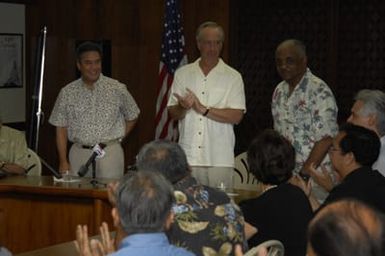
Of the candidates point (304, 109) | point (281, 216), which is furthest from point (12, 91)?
point (281, 216)

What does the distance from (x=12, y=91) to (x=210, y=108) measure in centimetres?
342

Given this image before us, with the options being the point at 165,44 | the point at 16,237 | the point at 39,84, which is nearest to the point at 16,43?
the point at 39,84

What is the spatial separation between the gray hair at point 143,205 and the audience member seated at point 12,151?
132 inches

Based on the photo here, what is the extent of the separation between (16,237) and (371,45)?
3.27 meters

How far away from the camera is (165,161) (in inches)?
129

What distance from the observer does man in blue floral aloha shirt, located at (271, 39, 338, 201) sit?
530 cm

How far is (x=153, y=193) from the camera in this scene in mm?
2486

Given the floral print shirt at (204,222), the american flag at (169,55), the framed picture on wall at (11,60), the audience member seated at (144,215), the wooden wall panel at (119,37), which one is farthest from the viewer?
the framed picture on wall at (11,60)

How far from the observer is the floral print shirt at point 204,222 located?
2.97 meters

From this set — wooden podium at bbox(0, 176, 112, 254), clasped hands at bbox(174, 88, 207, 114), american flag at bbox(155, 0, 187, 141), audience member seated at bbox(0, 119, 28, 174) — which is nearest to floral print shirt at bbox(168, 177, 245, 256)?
wooden podium at bbox(0, 176, 112, 254)

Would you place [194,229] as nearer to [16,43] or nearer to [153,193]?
[153,193]

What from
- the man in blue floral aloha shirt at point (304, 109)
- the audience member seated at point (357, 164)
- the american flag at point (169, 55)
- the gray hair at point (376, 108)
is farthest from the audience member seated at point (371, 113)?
the american flag at point (169, 55)

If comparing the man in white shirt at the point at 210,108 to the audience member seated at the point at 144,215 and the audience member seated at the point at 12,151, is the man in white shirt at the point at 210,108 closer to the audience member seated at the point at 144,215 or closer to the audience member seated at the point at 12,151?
the audience member seated at the point at 12,151

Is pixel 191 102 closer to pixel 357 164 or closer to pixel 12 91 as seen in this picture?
pixel 357 164
